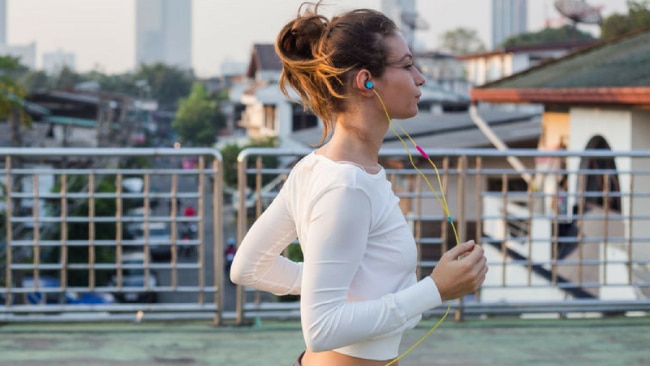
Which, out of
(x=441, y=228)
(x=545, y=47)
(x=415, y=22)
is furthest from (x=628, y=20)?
(x=441, y=228)

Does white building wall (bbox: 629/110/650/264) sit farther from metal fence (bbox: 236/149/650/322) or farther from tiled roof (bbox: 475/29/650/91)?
tiled roof (bbox: 475/29/650/91)

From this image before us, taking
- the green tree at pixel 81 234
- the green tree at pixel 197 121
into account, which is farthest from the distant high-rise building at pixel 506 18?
the green tree at pixel 81 234

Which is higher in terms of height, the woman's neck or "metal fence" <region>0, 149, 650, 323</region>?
the woman's neck

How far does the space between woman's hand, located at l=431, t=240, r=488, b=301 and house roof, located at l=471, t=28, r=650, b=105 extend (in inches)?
275

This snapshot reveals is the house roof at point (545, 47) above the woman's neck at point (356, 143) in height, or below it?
above

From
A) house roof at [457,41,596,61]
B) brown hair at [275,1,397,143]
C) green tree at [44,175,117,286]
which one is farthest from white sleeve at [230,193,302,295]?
house roof at [457,41,596,61]

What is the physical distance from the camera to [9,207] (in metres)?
Result: 5.50

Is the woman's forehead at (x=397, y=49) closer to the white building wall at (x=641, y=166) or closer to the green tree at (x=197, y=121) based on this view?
the white building wall at (x=641, y=166)

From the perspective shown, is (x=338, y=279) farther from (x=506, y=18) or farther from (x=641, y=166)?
(x=506, y=18)

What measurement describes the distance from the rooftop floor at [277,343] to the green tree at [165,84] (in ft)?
277

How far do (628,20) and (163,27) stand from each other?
14963cm

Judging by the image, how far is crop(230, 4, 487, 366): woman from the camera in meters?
1.74

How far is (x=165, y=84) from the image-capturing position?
295ft

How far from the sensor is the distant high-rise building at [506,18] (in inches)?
6368
